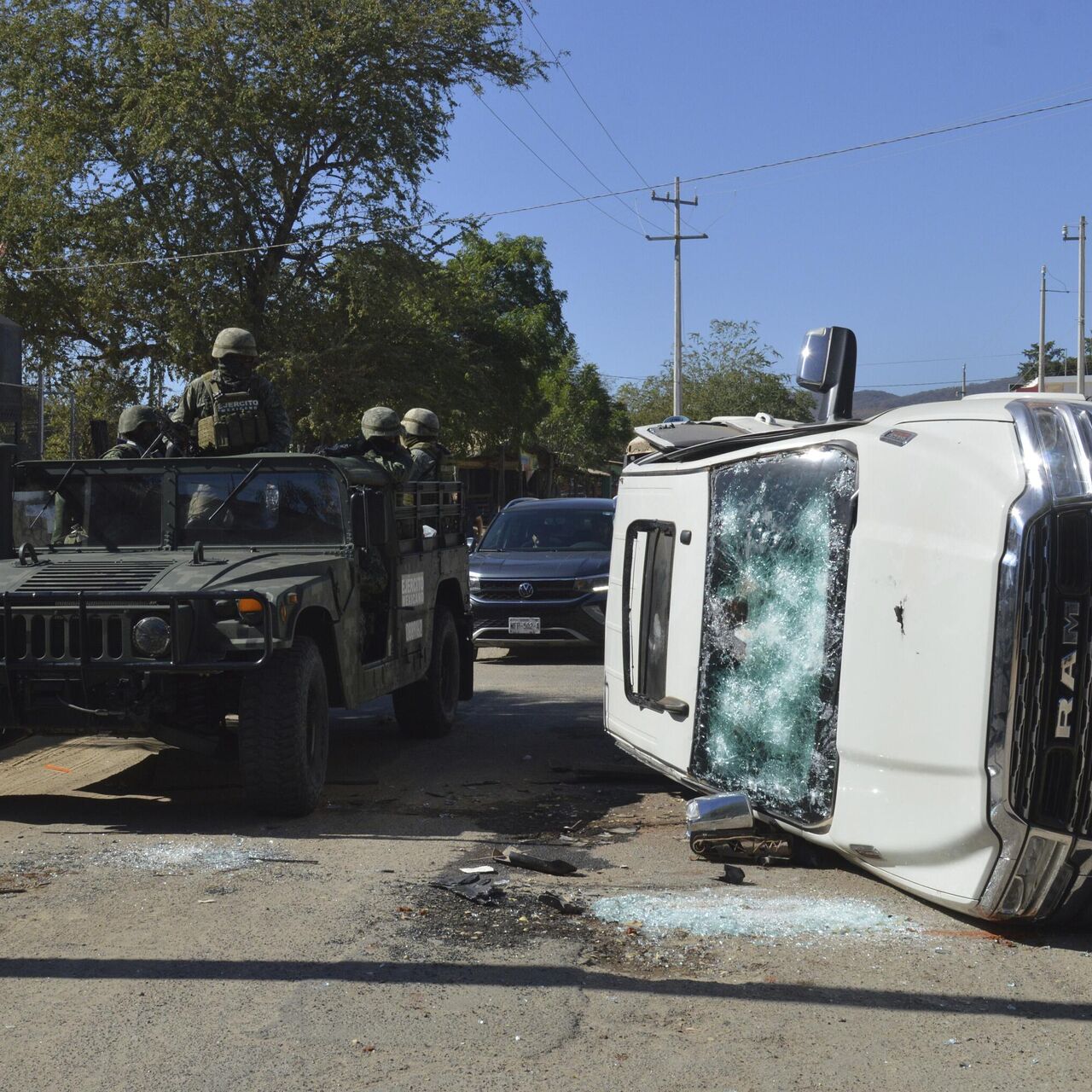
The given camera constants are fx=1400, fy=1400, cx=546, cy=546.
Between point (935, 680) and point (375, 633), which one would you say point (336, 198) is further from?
point (935, 680)

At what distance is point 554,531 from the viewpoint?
1486 centimetres

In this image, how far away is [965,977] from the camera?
172 inches

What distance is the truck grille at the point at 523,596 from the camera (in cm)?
1355

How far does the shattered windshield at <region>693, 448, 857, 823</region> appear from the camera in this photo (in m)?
5.19

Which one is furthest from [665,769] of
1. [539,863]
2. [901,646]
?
[901,646]

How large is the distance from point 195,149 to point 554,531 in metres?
14.9

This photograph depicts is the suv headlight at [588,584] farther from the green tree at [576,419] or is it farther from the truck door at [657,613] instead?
the green tree at [576,419]

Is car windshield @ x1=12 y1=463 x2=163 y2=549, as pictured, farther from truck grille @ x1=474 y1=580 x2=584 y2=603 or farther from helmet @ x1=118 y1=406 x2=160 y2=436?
truck grille @ x1=474 y1=580 x2=584 y2=603

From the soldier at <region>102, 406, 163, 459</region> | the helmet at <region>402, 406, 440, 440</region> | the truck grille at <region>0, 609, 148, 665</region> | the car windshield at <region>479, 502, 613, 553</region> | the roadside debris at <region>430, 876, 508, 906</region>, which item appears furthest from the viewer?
the car windshield at <region>479, 502, 613, 553</region>

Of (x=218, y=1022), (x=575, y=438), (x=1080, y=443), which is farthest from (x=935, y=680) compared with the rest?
(x=575, y=438)

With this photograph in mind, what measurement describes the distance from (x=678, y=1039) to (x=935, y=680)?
A: 1.48 m

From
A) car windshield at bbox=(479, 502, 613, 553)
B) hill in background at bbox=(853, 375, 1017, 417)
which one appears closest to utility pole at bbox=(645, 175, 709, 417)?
hill in background at bbox=(853, 375, 1017, 417)

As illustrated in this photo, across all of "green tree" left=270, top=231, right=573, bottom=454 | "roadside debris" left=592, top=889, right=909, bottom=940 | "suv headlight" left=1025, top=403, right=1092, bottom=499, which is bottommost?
"roadside debris" left=592, top=889, right=909, bottom=940

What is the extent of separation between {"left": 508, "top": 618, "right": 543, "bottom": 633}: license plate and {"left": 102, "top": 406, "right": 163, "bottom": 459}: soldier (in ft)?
17.9
